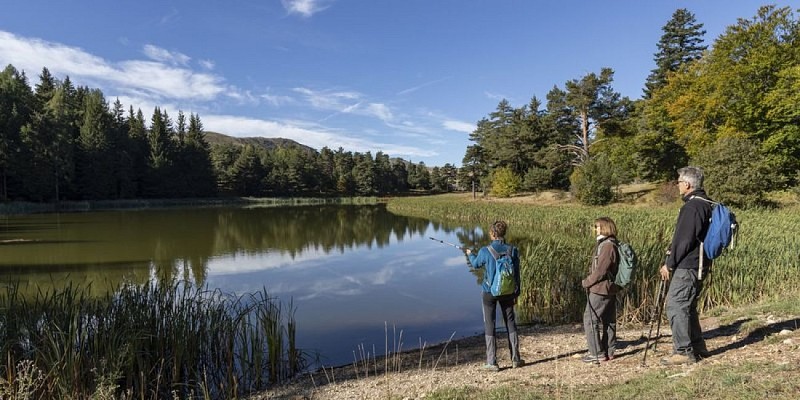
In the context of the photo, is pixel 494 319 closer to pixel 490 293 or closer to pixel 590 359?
pixel 490 293

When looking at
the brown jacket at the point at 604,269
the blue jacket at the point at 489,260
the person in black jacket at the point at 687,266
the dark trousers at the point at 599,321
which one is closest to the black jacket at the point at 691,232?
the person in black jacket at the point at 687,266

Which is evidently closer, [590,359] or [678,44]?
[590,359]

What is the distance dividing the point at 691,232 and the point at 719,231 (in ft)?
0.64

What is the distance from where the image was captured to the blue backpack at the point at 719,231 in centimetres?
371

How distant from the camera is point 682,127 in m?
28.0

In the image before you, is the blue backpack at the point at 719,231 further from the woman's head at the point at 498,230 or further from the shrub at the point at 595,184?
the shrub at the point at 595,184

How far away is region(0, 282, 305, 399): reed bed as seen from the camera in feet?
13.8

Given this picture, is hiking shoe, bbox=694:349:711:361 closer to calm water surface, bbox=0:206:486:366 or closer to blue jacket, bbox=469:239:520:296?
blue jacket, bbox=469:239:520:296

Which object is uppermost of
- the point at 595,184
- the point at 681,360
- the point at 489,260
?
the point at 595,184

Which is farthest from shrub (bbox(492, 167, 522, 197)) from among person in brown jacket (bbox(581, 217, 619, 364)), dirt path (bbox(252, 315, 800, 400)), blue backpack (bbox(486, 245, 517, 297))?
blue backpack (bbox(486, 245, 517, 297))

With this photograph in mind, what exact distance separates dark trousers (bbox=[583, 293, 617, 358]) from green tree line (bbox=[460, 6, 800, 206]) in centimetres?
1902

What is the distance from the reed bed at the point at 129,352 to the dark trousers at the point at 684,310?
4077 mm

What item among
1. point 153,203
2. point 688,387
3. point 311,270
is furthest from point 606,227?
point 153,203

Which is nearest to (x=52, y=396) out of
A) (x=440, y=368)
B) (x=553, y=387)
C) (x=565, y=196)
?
(x=440, y=368)
